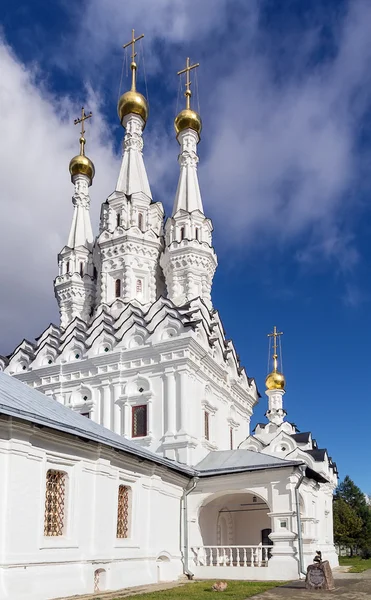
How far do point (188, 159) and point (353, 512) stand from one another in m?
26.9

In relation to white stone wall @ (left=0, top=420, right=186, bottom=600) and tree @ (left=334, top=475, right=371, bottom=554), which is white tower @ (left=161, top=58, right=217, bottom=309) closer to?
white stone wall @ (left=0, top=420, right=186, bottom=600)

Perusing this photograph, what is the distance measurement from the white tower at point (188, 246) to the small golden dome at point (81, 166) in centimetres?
469

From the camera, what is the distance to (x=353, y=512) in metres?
40.0

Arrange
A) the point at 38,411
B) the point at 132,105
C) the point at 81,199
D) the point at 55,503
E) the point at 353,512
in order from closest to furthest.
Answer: the point at 38,411 → the point at 55,503 → the point at 132,105 → the point at 81,199 → the point at 353,512

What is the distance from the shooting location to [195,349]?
65.4ft

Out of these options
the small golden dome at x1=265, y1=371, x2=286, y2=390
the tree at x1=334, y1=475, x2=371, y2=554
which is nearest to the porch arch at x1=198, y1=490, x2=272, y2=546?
the small golden dome at x1=265, y1=371, x2=286, y2=390

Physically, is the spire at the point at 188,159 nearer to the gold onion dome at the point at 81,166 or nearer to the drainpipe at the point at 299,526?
the gold onion dome at the point at 81,166

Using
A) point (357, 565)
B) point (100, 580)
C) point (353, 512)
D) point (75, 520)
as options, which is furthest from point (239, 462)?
point (353, 512)

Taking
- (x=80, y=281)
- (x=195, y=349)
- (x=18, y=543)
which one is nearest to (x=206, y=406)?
(x=195, y=349)

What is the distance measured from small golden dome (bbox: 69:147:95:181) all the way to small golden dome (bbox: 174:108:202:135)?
4526mm

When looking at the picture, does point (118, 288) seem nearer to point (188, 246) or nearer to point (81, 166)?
point (188, 246)

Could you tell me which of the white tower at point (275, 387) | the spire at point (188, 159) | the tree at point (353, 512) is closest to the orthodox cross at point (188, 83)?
the spire at point (188, 159)

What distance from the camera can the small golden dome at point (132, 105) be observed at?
2691 cm

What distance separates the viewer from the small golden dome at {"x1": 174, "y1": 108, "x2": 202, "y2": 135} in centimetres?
2720
